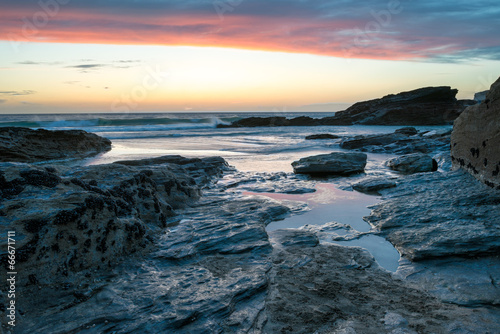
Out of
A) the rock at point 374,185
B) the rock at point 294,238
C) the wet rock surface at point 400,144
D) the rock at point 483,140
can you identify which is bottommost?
the rock at point 294,238

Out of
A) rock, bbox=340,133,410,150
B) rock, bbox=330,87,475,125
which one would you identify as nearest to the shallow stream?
rock, bbox=340,133,410,150

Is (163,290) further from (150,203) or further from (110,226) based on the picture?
(150,203)

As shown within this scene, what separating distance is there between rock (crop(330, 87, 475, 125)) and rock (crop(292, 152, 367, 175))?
112 ft

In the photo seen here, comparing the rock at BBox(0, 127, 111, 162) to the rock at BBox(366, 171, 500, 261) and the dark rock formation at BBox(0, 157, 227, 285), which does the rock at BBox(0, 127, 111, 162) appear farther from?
the rock at BBox(366, 171, 500, 261)

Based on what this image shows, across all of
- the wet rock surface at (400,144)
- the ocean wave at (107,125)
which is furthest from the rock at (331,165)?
the ocean wave at (107,125)

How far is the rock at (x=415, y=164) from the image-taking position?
8180 mm

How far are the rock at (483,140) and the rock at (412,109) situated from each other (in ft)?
120

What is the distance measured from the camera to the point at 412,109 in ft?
132

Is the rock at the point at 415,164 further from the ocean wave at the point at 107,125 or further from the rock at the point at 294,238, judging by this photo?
the ocean wave at the point at 107,125

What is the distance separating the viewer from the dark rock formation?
2600 mm

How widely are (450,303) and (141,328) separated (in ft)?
7.26

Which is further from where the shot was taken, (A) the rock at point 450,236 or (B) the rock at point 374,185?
(B) the rock at point 374,185

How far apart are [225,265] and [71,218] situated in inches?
55.6

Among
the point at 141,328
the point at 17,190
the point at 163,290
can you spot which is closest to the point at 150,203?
the point at 17,190
